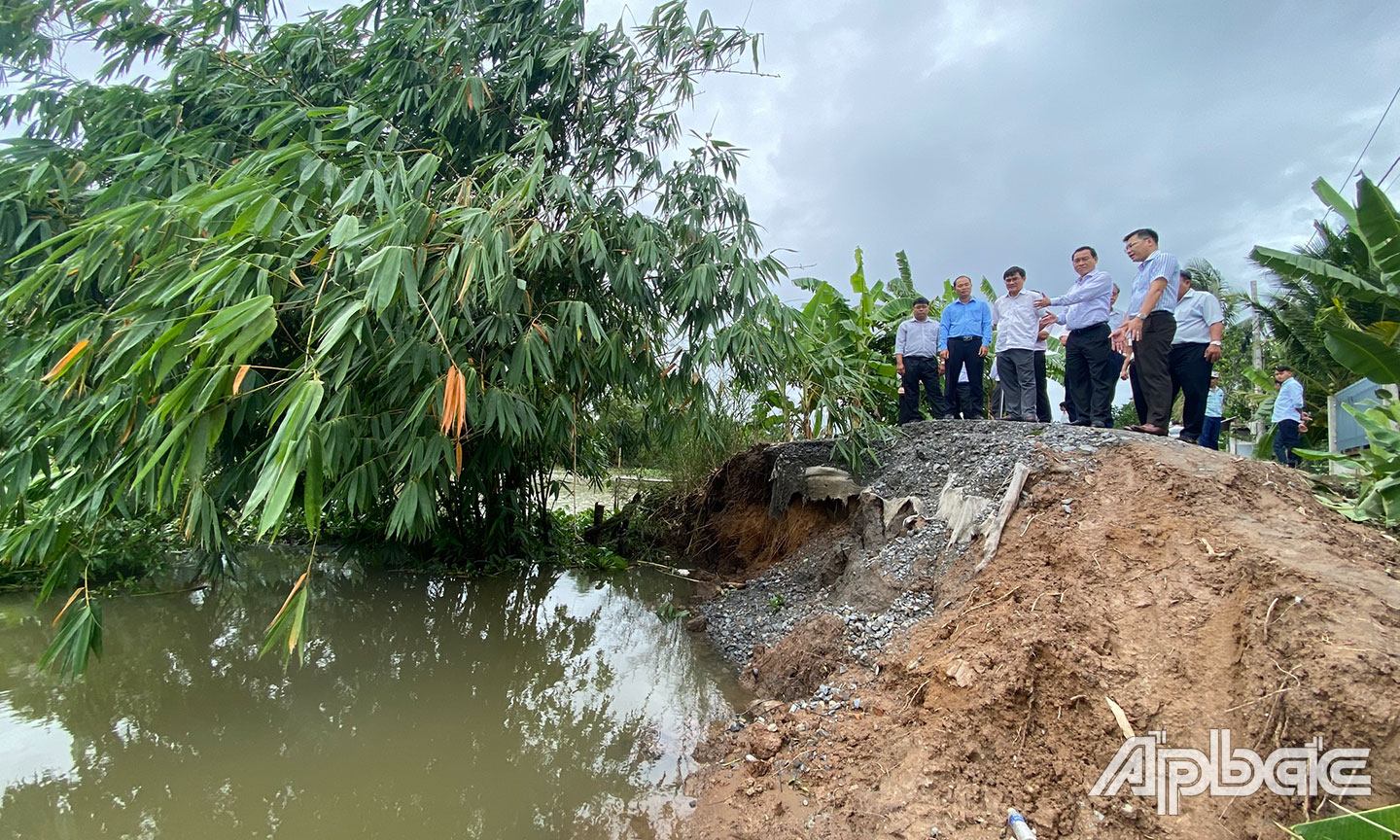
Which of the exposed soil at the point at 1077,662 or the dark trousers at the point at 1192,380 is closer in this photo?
the exposed soil at the point at 1077,662

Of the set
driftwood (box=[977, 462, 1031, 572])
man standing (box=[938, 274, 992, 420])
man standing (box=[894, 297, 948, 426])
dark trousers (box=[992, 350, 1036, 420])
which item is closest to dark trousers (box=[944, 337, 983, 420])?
man standing (box=[938, 274, 992, 420])

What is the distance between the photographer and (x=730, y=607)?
4887 millimetres

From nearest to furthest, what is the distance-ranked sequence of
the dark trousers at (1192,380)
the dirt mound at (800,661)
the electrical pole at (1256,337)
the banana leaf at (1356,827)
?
the banana leaf at (1356,827)
the dirt mound at (800,661)
the dark trousers at (1192,380)
the electrical pole at (1256,337)

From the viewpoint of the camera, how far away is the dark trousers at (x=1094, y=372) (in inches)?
178

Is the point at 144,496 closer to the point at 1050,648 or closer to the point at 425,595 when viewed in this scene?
the point at 425,595

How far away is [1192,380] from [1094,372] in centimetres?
57

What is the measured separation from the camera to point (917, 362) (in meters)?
5.95

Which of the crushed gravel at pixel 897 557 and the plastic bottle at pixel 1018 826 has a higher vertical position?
the crushed gravel at pixel 897 557

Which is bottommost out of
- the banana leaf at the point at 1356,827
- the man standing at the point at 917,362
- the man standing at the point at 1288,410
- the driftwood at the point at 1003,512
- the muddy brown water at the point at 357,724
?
the muddy brown water at the point at 357,724

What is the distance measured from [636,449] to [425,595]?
2.46 meters

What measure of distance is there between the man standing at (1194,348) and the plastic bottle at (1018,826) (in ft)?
10.4

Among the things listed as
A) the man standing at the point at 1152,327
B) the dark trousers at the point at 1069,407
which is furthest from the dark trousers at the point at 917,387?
the man standing at the point at 1152,327

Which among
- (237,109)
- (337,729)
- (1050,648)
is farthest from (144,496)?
(1050,648)

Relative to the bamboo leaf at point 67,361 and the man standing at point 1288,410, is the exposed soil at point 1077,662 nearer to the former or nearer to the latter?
the bamboo leaf at point 67,361
